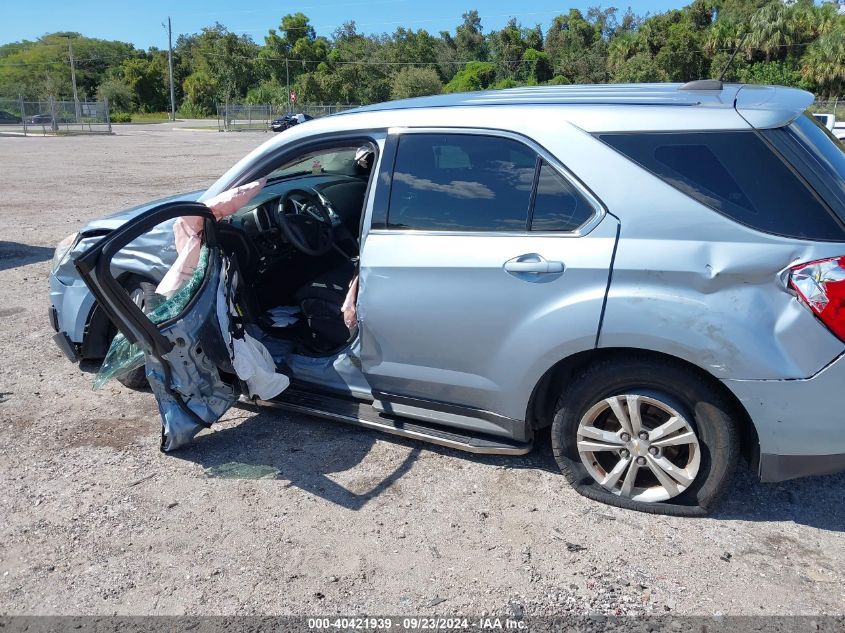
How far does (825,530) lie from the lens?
10.6 feet

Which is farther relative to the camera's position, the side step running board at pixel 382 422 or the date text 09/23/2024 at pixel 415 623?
the side step running board at pixel 382 422

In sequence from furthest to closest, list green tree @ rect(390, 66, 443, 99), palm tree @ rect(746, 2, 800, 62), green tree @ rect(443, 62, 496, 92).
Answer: green tree @ rect(390, 66, 443, 99) → green tree @ rect(443, 62, 496, 92) → palm tree @ rect(746, 2, 800, 62)

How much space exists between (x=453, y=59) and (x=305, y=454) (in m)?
86.8

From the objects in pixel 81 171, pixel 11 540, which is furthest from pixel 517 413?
pixel 81 171

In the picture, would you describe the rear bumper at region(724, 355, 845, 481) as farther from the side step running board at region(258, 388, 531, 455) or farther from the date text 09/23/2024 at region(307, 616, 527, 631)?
the date text 09/23/2024 at region(307, 616, 527, 631)

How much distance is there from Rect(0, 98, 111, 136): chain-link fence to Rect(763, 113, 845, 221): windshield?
144 ft

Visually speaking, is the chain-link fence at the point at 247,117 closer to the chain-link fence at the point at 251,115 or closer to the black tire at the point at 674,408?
the chain-link fence at the point at 251,115

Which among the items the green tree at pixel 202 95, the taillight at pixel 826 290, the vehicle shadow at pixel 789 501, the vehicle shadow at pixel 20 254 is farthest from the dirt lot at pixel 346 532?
the green tree at pixel 202 95

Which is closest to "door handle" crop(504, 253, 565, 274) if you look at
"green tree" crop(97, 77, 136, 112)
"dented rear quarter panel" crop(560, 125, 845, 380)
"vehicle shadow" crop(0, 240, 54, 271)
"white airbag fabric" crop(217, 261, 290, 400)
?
"dented rear quarter panel" crop(560, 125, 845, 380)

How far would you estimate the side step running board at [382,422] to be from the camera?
12.0 feet

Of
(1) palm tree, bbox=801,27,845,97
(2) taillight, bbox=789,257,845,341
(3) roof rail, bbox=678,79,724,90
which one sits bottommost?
(2) taillight, bbox=789,257,845,341

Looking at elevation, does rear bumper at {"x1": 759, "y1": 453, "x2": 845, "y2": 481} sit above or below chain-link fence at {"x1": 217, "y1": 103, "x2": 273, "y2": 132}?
above

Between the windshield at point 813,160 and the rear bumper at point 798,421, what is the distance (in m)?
0.65

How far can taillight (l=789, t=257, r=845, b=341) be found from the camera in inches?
110
